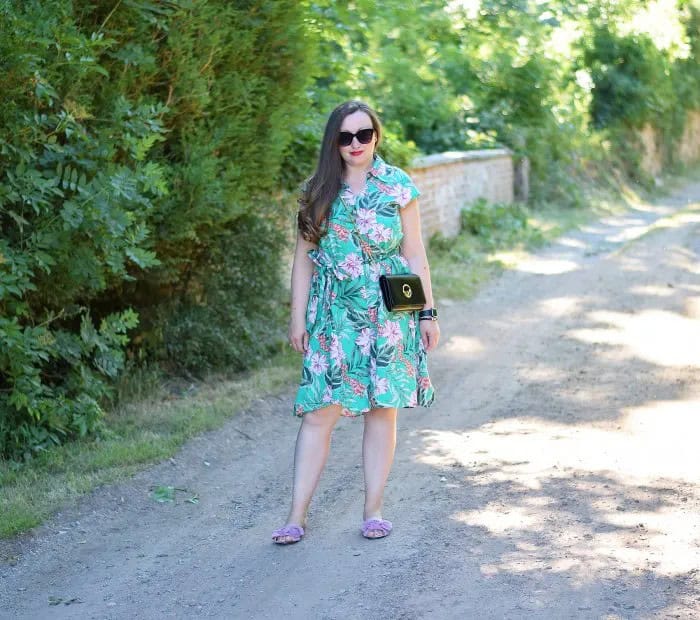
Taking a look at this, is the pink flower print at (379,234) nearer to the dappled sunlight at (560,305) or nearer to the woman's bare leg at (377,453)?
the woman's bare leg at (377,453)

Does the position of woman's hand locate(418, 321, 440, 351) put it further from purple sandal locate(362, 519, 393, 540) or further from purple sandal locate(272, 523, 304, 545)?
purple sandal locate(272, 523, 304, 545)

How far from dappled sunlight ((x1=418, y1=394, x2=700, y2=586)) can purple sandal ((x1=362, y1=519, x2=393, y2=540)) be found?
0.35 meters

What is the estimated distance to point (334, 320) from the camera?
4.47 m

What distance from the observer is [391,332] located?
4.43 m

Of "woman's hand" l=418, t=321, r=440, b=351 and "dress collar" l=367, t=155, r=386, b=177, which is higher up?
"dress collar" l=367, t=155, r=386, b=177

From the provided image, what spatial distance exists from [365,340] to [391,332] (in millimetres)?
116

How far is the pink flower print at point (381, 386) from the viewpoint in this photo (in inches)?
172

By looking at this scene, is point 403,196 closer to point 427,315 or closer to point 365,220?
point 365,220

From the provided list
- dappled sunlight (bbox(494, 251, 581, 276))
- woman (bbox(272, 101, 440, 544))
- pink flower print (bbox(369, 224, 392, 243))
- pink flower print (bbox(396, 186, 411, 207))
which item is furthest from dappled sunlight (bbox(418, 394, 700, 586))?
dappled sunlight (bbox(494, 251, 581, 276))

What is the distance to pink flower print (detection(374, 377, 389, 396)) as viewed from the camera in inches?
172

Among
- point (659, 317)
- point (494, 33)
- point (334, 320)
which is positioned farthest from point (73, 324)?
point (494, 33)

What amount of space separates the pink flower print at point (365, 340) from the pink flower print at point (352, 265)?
0.24m

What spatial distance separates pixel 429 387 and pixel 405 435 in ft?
5.80

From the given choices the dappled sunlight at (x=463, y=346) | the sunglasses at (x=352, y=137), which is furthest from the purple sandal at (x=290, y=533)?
the dappled sunlight at (x=463, y=346)
